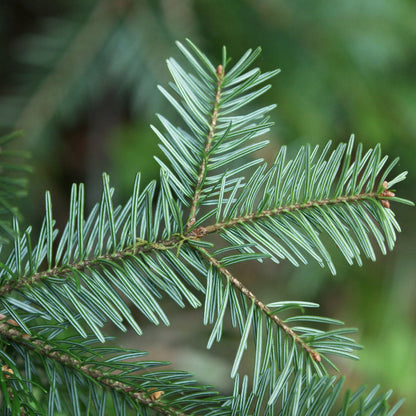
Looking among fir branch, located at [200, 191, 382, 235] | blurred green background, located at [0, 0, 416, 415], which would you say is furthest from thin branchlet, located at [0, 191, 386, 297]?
blurred green background, located at [0, 0, 416, 415]

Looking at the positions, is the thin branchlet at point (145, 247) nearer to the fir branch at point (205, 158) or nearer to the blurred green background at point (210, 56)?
the fir branch at point (205, 158)

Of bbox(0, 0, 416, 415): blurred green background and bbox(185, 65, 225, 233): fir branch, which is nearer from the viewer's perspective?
bbox(185, 65, 225, 233): fir branch

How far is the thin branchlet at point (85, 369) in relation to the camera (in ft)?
1.15

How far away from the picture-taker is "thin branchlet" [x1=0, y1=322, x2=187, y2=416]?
1.15 feet

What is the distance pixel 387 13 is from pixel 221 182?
82cm

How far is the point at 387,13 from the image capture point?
1004 mm

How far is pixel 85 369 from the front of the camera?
1.18 ft

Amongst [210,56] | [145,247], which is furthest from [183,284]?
[210,56]

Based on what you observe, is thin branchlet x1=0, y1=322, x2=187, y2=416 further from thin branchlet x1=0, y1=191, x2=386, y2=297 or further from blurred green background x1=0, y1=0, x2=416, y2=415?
blurred green background x1=0, y1=0, x2=416, y2=415

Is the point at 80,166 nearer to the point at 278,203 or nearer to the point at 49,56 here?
the point at 49,56

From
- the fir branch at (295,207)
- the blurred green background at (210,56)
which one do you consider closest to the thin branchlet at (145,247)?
the fir branch at (295,207)

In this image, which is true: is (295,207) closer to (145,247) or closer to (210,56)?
(145,247)

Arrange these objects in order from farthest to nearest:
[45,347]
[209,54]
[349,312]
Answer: [349,312] → [209,54] → [45,347]

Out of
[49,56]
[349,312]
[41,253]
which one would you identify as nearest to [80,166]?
[49,56]
